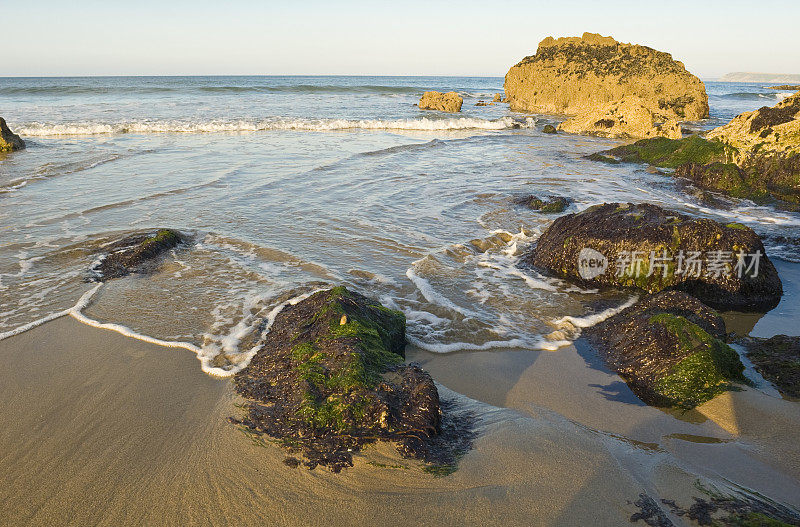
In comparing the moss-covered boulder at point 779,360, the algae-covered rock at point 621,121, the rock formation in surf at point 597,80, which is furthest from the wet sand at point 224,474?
the rock formation in surf at point 597,80

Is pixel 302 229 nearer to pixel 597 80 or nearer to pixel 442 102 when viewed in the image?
pixel 442 102

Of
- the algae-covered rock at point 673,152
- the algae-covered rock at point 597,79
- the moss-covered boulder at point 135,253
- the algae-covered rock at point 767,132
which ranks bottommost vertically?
the moss-covered boulder at point 135,253

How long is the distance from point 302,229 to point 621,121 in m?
19.8

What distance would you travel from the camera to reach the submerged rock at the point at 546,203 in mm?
9422

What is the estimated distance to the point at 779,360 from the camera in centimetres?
414

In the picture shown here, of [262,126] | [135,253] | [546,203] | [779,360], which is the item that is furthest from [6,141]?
[779,360]

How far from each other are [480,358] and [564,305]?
64.3 inches

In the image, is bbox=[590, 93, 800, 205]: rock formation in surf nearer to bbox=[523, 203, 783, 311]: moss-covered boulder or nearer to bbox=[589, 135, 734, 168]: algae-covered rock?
bbox=[589, 135, 734, 168]: algae-covered rock

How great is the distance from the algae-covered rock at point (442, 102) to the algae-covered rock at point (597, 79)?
6766mm

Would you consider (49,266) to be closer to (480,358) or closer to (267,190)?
(267,190)

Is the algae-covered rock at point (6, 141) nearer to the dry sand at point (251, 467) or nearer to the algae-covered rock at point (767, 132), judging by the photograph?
the dry sand at point (251, 467)

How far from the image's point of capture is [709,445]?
10.6 ft

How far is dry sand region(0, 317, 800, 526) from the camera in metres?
2.60

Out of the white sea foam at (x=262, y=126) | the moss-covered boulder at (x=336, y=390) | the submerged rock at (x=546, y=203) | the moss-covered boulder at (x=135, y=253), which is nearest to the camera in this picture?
the moss-covered boulder at (x=336, y=390)
